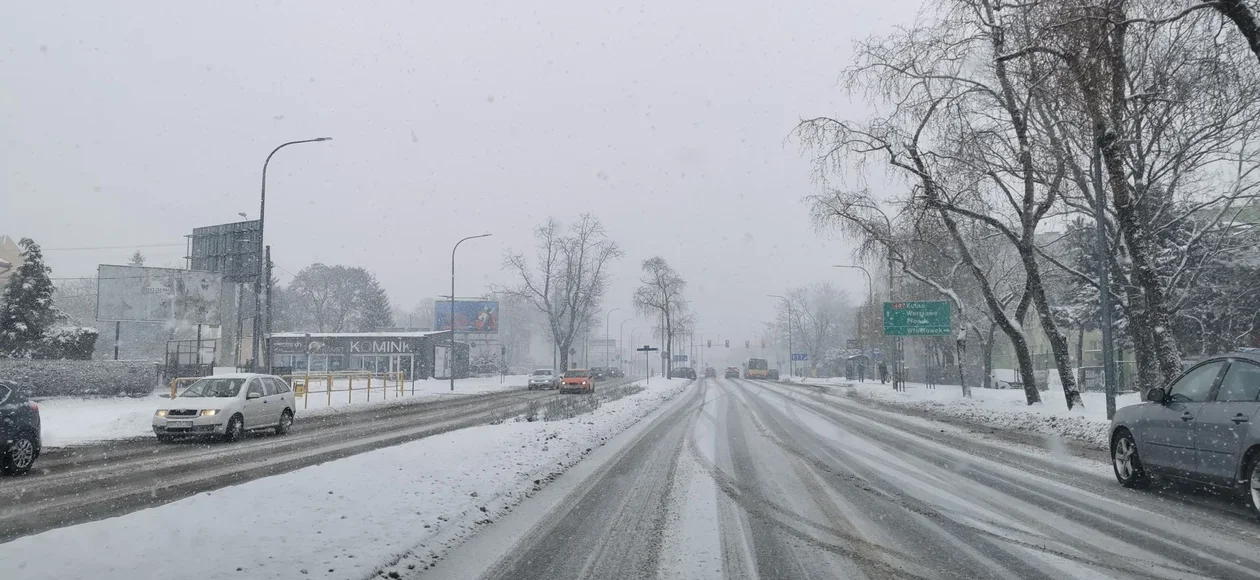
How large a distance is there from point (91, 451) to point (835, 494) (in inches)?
545

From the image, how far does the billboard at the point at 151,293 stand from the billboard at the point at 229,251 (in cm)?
175

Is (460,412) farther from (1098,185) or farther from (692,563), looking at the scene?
(692,563)

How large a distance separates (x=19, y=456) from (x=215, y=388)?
246 inches

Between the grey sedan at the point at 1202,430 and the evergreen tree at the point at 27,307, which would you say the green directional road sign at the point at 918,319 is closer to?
the grey sedan at the point at 1202,430

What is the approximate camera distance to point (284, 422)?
19625 millimetres

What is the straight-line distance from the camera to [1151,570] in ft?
19.2

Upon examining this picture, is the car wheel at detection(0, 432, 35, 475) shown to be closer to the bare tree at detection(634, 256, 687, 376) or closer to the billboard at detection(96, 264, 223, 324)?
the billboard at detection(96, 264, 223, 324)

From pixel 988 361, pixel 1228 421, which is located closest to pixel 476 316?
pixel 988 361

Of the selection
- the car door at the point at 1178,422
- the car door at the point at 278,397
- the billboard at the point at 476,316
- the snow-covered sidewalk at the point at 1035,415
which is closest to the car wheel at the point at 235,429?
the car door at the point at 278,397

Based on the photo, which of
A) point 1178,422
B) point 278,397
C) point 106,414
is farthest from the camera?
point 106,414

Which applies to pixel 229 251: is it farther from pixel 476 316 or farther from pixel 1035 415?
pixel 476 316

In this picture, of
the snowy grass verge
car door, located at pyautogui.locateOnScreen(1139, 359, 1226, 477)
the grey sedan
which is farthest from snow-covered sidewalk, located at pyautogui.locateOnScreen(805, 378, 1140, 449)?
car door, located at pyautogui.locateOnScreen(1139, 359, 1226, 477)

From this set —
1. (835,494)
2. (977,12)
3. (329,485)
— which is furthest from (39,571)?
(977,12)

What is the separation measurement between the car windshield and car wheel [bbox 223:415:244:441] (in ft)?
2.10
